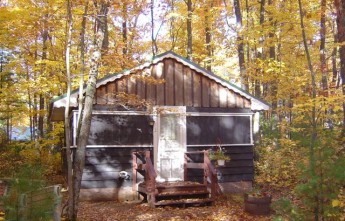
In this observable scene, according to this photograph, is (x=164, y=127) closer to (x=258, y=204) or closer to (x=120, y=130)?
(x=120, y=130)

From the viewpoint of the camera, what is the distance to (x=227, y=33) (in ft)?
68.4

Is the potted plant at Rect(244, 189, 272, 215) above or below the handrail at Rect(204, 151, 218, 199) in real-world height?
below

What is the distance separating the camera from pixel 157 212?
10477 millimetres

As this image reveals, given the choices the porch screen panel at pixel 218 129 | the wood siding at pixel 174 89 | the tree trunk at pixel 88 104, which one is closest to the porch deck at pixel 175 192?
the porch screen panel at pixel 218 129

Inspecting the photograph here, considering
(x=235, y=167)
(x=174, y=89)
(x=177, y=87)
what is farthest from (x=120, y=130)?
(x=235, y=167)

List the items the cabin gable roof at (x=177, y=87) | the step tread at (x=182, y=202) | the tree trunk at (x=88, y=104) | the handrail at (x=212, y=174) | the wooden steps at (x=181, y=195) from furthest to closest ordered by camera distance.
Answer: the cabin gable roof at (x=177, y=87) < the handrail at (x=212, y=174) < the wooden steps at (x=181, y=195) < the step tread at (x=182, y=202) < the tree trunk at (x=88, y=104)

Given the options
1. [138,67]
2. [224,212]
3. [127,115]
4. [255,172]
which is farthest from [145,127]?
[255,172]

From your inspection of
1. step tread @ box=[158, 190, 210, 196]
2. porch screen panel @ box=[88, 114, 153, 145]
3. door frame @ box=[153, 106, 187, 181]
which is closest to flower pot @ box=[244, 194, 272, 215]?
step tread @ box=[158, 190, 210, 196]

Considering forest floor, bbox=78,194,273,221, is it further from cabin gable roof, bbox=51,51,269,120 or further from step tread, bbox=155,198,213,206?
cabin gable roof, bbox=51,51,269,120

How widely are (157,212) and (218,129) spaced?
4338mm

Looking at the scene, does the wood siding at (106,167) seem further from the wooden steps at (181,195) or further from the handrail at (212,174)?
the handrail at (212,174)

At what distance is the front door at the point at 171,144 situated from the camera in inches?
513

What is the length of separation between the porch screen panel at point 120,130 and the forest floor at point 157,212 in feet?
6.50

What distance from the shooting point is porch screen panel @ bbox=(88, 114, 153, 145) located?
12.5 metres
